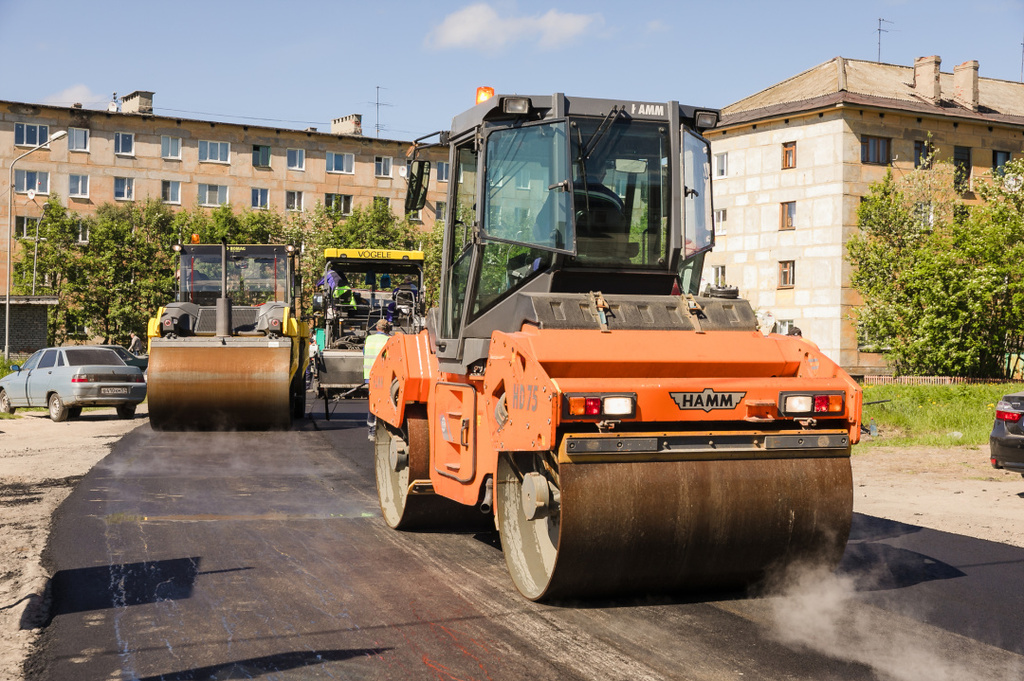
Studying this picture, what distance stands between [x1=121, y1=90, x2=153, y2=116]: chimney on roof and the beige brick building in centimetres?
6

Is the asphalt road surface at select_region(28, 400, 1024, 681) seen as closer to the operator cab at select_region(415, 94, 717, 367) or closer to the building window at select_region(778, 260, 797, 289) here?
the operator cab at select_region(415, 94, 717, 367)

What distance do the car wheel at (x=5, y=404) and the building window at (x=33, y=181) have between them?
124 feet

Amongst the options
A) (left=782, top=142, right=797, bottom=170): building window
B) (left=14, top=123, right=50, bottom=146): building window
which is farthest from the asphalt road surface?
(left=14, top=123, right=50, bottom=146): building window

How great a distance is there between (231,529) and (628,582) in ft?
13.3

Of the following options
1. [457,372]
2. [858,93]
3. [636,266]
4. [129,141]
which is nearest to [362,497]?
[457,372]

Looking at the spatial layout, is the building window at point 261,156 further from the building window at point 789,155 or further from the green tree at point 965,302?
the green tree at point 965,302

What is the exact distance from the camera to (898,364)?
1161 inches

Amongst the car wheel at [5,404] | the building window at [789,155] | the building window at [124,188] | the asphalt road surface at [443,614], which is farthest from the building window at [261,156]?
the asphalt road surface at [443,614]

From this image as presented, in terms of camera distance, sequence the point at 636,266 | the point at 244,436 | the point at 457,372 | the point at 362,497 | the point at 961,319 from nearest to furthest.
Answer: the point at 636,266 → the point at 457,372 → the point at 362,497 → the point at 244,436 → the point at 961,319

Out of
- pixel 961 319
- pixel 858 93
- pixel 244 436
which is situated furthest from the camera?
pixel 858 93

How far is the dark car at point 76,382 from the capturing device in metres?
20.2

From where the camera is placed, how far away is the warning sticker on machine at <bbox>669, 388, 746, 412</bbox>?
Result: 19.2ft

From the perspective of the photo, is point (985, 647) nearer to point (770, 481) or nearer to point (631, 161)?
point (770, 481)

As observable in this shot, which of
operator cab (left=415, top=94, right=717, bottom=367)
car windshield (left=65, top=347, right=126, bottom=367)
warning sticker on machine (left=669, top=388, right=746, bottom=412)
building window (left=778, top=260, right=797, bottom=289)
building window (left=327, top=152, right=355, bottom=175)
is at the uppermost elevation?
building window (left=327, top=152, right=355, bottom=175)
